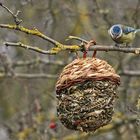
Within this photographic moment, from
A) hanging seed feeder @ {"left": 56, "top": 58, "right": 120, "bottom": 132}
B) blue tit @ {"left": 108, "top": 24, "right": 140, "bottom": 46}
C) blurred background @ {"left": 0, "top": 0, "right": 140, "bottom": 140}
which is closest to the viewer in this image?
hanging seed feeder @ {"left": 56, "top": 58, "right": 120, "bottom": 132}

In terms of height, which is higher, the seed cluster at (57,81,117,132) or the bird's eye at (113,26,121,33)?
the bird's eye at (113,26,121,33)

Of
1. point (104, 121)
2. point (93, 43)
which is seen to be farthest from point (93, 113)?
point (93, 43)

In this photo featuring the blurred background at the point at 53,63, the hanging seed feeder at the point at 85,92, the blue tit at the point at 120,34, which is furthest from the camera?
the blurred background at the point at 53,63

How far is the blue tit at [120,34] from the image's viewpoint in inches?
194

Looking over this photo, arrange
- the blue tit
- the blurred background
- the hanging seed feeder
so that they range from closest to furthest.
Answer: the hanging seed feeder < the blue tit < the blurred background

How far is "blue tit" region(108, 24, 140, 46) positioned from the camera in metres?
4.93

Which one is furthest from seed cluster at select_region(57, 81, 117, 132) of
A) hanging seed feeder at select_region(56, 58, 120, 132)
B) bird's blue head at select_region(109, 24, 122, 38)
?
bird's blue head at select_region(109, 24, 122, 38)

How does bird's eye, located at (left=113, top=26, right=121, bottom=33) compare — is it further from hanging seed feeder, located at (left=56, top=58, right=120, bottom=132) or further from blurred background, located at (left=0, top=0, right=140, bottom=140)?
blurred background, located at (left=0, top=0, right=140, bottom=140)

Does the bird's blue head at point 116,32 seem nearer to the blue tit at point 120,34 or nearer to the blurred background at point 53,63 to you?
the blue tit at point 120,34

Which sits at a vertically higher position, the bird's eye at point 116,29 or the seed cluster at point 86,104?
the bird's eye at point 116,29

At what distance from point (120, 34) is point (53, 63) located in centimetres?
307

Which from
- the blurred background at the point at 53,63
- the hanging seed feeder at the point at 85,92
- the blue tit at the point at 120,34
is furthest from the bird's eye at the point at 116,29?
the blurred background at the point at 53,63

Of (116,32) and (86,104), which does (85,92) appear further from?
(116,32)

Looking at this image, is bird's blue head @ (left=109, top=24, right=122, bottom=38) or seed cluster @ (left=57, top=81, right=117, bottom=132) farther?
bird's blue head @ (left=109, top=24, right=122, bottom=38)
